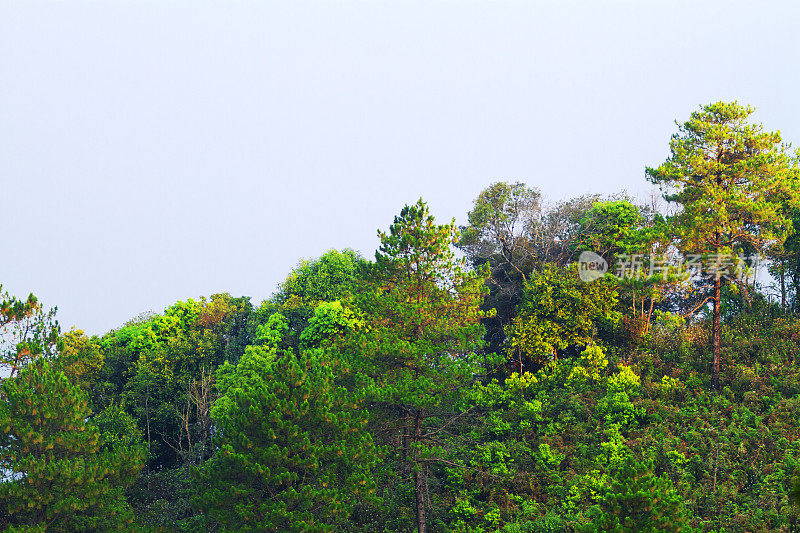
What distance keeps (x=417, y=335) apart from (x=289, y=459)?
19.5ft

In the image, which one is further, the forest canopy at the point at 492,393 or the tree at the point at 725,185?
the tree at the point at 725,185

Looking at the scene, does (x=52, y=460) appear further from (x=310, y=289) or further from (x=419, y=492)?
(x=310, y=289)

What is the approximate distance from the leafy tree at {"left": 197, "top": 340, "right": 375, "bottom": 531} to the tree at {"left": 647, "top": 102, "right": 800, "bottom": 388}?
13.9 m

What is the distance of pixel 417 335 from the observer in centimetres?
1983

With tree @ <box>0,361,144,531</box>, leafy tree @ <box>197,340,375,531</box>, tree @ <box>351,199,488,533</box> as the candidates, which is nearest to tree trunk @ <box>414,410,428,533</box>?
tree @ <box>351,199,488,533</box>

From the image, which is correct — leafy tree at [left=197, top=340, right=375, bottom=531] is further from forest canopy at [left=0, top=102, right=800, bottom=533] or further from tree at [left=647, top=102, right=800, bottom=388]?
tree at [left=647, top=102, right=800, bottom=388]

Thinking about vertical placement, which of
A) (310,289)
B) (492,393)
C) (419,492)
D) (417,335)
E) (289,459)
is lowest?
(419,492)

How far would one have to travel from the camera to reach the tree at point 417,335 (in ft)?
61.7

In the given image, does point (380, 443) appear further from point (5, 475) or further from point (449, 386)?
point (5, 475)

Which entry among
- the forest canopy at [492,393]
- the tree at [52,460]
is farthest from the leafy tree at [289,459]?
the tree at [52,460]

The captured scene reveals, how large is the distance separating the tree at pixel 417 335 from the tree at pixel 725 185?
8.53m

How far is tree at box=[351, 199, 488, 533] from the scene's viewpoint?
61.7 feet

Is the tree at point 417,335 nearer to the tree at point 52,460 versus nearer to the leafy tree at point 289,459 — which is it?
the leafy tree at point 289,459

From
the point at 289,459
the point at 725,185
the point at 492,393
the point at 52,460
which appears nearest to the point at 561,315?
the point at 492,393
